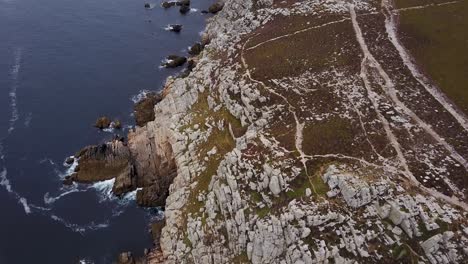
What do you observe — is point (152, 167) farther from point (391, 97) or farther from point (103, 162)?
point (391, 97)

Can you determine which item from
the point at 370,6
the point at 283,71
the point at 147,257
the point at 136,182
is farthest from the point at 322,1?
the point at 147,257

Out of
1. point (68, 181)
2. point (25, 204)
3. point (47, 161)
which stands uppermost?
point (47, 161)

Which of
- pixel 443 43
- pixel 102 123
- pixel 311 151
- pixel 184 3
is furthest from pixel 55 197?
pixel 184 3

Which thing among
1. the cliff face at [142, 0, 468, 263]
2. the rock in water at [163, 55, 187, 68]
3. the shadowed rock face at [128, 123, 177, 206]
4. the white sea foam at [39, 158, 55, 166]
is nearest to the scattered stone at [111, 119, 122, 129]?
the shadowed rock face at [128, 123, 177, 206]

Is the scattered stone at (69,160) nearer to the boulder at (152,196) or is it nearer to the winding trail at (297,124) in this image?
the boulder at (152,196)

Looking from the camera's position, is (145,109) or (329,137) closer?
(329,137)

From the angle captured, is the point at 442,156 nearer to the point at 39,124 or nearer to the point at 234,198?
the point at 234,198
